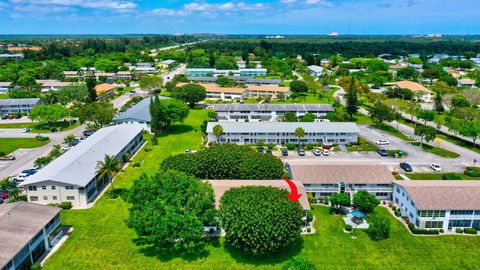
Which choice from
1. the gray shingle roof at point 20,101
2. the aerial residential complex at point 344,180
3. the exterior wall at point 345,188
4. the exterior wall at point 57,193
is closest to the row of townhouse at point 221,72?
the gray shingle roof at point 20,101

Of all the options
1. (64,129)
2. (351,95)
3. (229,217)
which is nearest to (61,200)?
(229,217)

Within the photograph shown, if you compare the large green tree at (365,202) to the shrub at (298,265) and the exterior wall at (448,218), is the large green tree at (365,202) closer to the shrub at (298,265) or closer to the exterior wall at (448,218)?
the exterior wall at (448,218)

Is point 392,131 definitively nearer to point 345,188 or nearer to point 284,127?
point 284,127

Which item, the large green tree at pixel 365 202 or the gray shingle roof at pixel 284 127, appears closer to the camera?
the large green tree at pixel 365 202

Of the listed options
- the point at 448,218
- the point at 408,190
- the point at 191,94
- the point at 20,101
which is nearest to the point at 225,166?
the point at 408,190

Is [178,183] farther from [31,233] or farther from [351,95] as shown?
[351,95]

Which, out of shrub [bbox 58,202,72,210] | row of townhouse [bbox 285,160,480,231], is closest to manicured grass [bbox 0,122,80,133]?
shrub [bbox 58,202,72,210]
